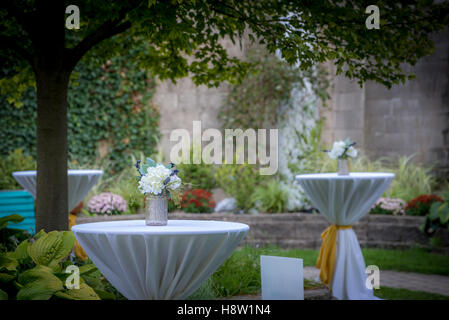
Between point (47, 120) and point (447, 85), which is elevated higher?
point (447, 85)

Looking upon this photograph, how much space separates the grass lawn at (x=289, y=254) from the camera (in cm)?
425

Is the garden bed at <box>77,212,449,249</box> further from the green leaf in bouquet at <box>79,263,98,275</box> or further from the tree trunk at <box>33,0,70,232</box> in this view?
the green leaf in bouquet at <box>79,263,98,275</box>

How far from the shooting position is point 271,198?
26.1 feet

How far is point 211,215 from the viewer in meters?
7.48

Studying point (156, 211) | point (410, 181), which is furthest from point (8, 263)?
point (410, 181)

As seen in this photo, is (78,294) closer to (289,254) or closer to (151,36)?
(151,36)

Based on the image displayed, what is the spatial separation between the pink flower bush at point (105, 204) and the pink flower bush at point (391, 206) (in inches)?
150

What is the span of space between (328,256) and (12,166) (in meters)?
5.21

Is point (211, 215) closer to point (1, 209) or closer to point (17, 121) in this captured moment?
point (1, 209)

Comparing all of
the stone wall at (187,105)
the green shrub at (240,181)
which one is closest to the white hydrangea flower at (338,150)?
A: the green shrub at (240,181)

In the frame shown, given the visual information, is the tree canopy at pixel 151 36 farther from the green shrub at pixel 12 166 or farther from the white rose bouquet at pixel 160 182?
the green shrub at pixel 12 166

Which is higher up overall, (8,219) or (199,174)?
(199,174)
